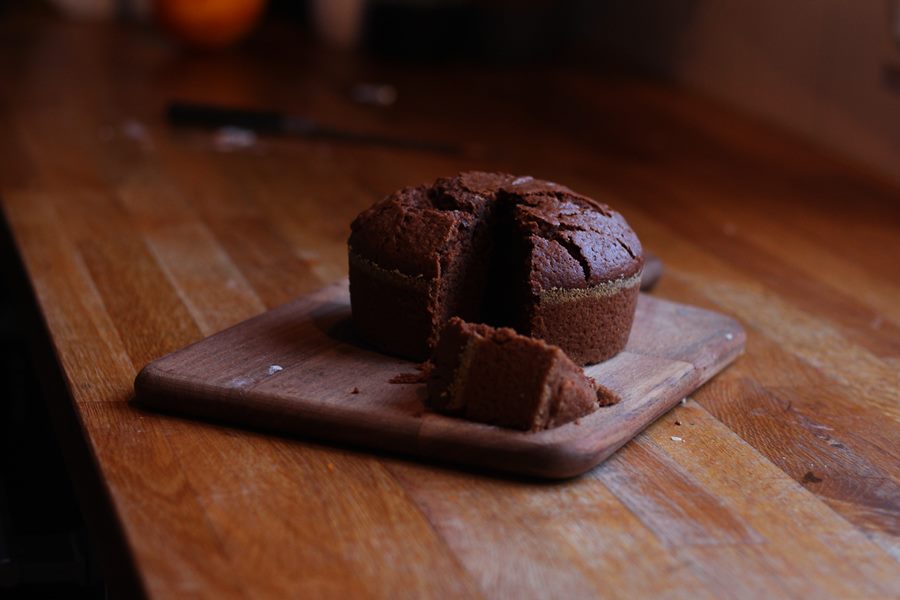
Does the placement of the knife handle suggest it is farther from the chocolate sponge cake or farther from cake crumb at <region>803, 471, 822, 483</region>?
cake crumb at <region>803, 471, 822, 483</region>

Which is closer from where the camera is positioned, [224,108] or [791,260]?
[791,260]

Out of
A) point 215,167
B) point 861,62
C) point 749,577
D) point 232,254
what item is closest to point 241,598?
point 749,577

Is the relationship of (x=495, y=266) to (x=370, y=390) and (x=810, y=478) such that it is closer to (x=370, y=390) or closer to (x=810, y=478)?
(x=370, y=390)

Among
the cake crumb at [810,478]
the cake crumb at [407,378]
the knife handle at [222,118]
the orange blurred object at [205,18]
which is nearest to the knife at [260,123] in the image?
the knife handle at [222,118]

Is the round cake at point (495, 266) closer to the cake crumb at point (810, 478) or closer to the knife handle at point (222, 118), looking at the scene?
the cake crumb at point (810, 478)

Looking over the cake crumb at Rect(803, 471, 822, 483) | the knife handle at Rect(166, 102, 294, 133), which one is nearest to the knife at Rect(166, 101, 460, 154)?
the knife handle at Rect(166, 102, 294, 133)

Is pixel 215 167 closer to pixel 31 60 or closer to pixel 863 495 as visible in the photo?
pixel 31 60
